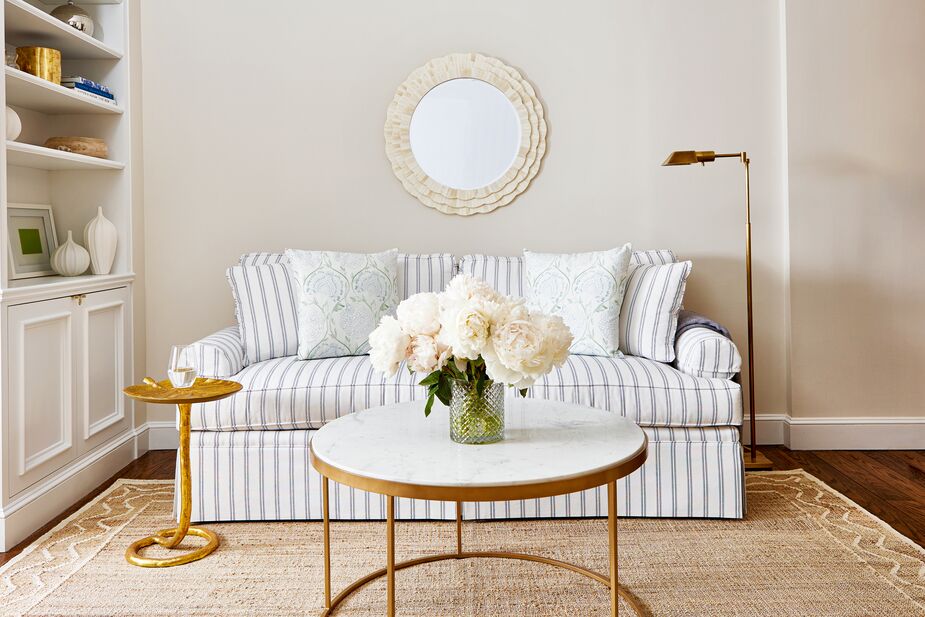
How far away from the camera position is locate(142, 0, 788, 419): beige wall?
349cm

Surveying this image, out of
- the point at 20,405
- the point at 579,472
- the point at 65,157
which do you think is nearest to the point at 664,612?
the point at 579,472

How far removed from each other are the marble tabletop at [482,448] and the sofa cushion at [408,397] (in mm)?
525

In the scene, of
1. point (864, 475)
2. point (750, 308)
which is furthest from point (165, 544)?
point (864, 475)

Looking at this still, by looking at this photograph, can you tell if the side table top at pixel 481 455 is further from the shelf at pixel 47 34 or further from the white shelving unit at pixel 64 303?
the shelf at pixel 47 34

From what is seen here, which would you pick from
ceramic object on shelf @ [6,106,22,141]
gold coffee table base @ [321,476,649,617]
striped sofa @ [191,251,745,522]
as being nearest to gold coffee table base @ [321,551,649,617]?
gold coffee table base @ [321,476,649,617]

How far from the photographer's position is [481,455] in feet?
5.35

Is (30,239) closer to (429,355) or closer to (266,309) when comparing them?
(266,309)

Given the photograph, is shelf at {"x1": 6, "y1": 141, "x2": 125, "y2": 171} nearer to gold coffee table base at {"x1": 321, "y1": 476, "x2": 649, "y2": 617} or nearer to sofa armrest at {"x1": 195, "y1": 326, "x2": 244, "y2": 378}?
sofa armrest at {"x1": 195, "y1": 326, "x2": 244, "y2": 378}

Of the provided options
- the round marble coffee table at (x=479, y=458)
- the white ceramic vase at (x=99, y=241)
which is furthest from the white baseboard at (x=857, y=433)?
the white ceramic vase at (x=99, y=241)

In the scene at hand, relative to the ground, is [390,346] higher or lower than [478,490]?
higher

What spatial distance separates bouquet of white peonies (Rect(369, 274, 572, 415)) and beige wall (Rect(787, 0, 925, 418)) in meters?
2.28

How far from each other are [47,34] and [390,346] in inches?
87.2

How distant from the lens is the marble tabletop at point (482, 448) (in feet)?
4.92

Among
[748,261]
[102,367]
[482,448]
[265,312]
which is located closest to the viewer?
[482,448]
